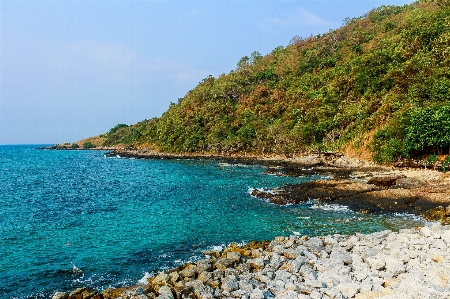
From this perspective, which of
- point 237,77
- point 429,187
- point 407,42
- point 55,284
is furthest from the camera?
point 237,77

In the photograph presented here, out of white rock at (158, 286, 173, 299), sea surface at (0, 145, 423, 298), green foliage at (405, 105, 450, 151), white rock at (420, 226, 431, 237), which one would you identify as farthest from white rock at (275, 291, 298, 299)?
green foliage at (405, 105, 450, 151)

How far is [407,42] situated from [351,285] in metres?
77.8

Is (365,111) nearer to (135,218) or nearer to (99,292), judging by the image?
(135,218)

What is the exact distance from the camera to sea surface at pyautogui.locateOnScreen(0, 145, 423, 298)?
1545cm

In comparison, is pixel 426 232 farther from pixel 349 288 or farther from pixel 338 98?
pixel 338 98

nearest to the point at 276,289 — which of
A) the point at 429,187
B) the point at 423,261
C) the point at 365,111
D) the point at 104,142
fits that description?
the point at 423,261

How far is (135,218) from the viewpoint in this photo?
2547cm

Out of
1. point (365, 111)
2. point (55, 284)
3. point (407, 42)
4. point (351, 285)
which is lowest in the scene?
point (55, 284)

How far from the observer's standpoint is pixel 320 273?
12.1 metres

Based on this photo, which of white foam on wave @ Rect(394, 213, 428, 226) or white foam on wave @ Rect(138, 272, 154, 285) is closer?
white foam on wave @ Rect(138, 272, 154, 285)

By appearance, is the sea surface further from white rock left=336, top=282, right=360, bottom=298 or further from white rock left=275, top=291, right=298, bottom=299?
white rock left=336, top=282, right=360, bottom=298

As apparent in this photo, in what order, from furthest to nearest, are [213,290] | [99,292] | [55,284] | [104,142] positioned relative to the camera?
[104,142] < [55,284] < [99,292] < [213,290]

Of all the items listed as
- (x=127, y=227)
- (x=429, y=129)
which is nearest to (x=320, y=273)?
(x=127, y=227)

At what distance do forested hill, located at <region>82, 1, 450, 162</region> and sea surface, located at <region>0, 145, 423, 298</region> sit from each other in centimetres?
2536
